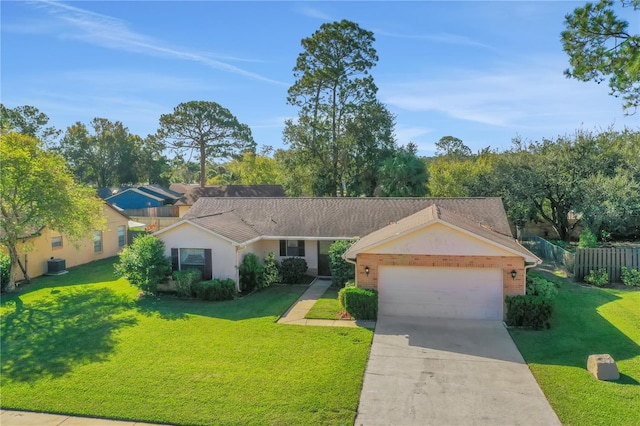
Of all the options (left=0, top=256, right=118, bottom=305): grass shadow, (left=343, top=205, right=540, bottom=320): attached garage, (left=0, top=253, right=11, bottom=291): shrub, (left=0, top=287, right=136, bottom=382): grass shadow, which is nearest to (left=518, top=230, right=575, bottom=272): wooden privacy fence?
(left=343, top=205, right=540, bottom=320): attached garage

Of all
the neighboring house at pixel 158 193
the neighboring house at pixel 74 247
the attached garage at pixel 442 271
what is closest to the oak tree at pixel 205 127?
the neighboring house at pixel 158 193

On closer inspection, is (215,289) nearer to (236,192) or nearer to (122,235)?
(122,235)

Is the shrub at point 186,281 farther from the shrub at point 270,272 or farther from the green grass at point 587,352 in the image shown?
the green grass at point 587,352

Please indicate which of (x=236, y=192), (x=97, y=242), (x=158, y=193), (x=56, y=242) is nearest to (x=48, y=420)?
(x=56, y=242)

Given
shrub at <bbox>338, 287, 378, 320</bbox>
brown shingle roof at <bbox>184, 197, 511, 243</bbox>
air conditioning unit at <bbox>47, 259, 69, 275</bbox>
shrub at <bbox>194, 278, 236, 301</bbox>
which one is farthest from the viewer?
air conditioning unit at <bbox>47, 259, 69, 275</bbox>

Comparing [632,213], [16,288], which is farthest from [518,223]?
[16,288]

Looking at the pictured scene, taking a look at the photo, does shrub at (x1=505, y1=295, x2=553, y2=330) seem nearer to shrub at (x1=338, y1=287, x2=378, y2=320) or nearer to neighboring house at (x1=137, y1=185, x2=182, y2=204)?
→ shrub at (x1=338, y1=287, x2=378, y2=320)
